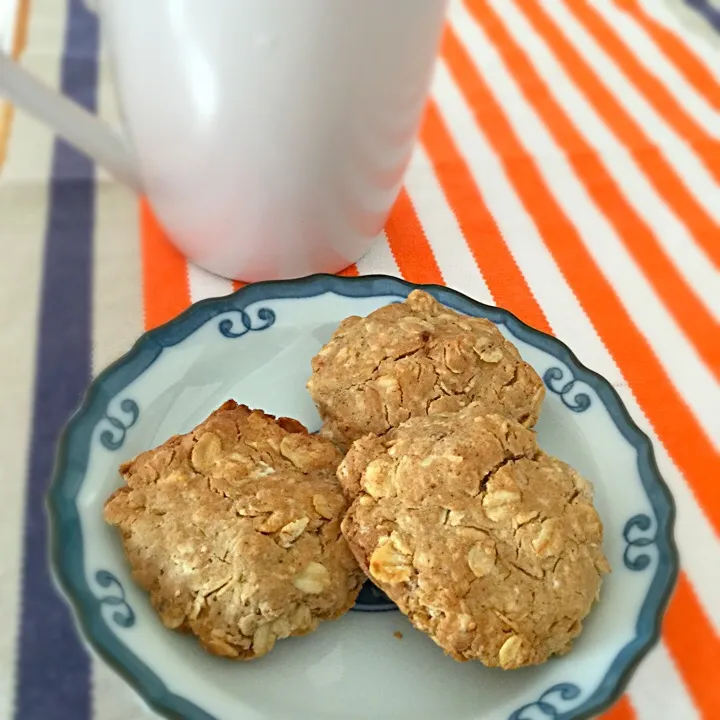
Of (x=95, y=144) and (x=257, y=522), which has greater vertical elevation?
(x=95, y=144)

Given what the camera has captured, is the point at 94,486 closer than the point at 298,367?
Yes

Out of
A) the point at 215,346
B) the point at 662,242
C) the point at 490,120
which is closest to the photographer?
the point at 215,346

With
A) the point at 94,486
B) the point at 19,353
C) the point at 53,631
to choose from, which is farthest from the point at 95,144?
the point at 53,631

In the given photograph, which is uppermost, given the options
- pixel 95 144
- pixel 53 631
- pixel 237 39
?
pixel 237 39

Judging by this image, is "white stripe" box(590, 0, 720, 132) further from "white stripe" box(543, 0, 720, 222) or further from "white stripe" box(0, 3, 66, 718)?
"white stripe" box(0, 3, 66, 718)

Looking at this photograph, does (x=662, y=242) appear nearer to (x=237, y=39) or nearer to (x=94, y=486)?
(x=237, y=39)

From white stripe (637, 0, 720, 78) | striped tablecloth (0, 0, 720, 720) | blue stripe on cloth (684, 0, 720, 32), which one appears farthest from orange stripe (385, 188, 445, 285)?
blue stripe on cloth (684, 0, 720, 32)

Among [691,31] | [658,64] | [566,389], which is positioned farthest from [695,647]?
[691,31]

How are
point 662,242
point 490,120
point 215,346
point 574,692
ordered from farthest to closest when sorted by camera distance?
point 490,120, point 662,242, point 215,346, point 574,692
